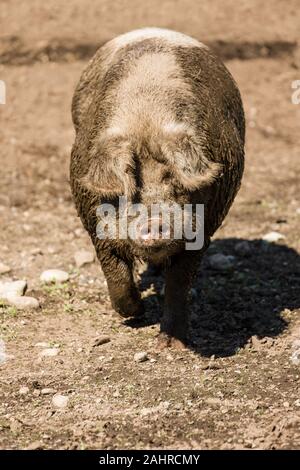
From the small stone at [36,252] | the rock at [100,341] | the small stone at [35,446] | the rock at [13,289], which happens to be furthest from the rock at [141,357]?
the small stone at [36,252]

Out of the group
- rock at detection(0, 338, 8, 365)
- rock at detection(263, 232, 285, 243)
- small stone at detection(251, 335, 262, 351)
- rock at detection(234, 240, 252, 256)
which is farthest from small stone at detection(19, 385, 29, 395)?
rock at detection(263, 232, 285, 243)

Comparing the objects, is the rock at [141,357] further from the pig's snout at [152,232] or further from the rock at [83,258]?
the rock at [83,258]

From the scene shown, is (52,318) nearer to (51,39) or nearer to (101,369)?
(101,369)

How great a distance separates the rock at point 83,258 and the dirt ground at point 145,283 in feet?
0.17

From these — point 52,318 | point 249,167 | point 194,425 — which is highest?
point 194,425

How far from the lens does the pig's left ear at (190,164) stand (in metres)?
5.41

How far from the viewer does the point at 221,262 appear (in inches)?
323

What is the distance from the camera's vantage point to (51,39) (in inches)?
498

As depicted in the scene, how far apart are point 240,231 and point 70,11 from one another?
5620mm

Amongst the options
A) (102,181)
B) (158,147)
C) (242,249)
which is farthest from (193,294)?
(158,147)

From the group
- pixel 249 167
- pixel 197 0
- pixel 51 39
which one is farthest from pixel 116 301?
pixel 197 0

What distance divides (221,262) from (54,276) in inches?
60.2
